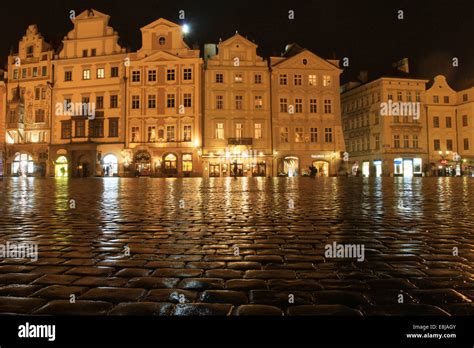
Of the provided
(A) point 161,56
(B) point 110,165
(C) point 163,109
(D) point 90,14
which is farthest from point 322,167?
(D) point 90,14

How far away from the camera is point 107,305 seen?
2.46 m

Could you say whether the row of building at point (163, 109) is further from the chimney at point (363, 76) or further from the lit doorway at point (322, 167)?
the chimney at point (363, 76)

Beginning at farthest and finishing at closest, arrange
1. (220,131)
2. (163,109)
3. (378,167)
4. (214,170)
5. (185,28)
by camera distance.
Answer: (378,167) < (185,28) < (220,131) < (163,109) < (214,170)

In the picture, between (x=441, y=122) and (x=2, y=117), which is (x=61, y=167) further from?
(x=441, y=122)

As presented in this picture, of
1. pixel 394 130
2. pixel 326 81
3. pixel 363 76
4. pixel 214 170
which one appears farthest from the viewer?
pixel 363 76

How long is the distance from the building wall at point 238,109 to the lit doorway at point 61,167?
16.0m

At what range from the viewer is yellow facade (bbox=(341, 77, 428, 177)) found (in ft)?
174

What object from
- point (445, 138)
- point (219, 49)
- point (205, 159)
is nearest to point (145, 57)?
point (219, 49)

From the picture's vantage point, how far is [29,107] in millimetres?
51156

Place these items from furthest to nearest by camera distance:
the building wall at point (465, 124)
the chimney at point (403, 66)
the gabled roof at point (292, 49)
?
the chimney at point (403, 66)
the building wall at point (465, 124)
the gabled roof at point (292, 49)

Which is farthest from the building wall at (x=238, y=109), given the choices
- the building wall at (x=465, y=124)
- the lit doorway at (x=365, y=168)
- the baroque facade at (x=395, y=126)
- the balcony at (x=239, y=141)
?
the building wall at (x=465, y=124)

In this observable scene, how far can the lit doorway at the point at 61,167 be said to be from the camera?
161ft

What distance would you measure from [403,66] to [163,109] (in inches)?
1300

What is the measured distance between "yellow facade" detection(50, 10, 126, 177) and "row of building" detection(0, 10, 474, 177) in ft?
0.37
